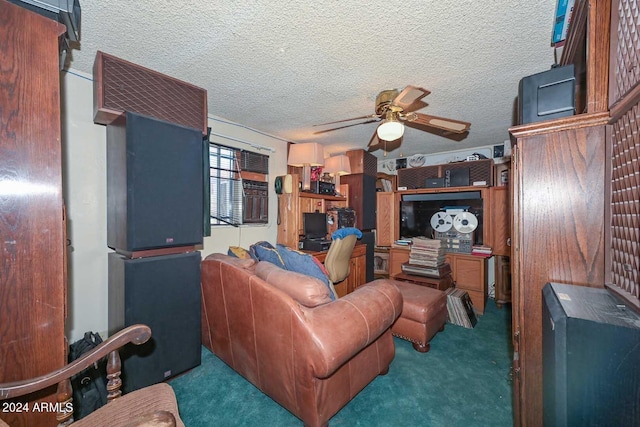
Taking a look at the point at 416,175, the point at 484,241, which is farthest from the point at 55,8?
the point at 484,241

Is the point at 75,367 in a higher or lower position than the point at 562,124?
lower

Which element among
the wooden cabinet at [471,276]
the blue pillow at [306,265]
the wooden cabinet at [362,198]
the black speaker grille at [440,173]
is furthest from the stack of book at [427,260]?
the blue pillow at [306,265]

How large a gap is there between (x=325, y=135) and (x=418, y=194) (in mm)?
1946

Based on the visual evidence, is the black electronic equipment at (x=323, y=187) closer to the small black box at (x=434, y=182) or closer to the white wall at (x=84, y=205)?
the small black box at (x=434, y=182)

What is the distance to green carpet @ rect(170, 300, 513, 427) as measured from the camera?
1479 mm

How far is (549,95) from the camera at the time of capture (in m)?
1.03

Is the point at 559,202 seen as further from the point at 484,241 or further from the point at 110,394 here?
the point at 484,241

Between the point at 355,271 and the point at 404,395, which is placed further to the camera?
the point at 355,271

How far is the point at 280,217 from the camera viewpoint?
3438 millimetres

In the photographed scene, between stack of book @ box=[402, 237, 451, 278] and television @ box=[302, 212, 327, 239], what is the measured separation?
1.25 meters

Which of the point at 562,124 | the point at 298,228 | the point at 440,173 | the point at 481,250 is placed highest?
the point at 440,173

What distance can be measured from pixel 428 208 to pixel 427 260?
1.19 metres

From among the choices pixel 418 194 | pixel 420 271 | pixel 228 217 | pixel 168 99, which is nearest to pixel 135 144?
pixel 168 99

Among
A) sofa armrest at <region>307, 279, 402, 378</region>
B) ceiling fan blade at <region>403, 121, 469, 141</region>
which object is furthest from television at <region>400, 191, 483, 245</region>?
sofa armrest at <region>307, 279, 402, 378</region>
